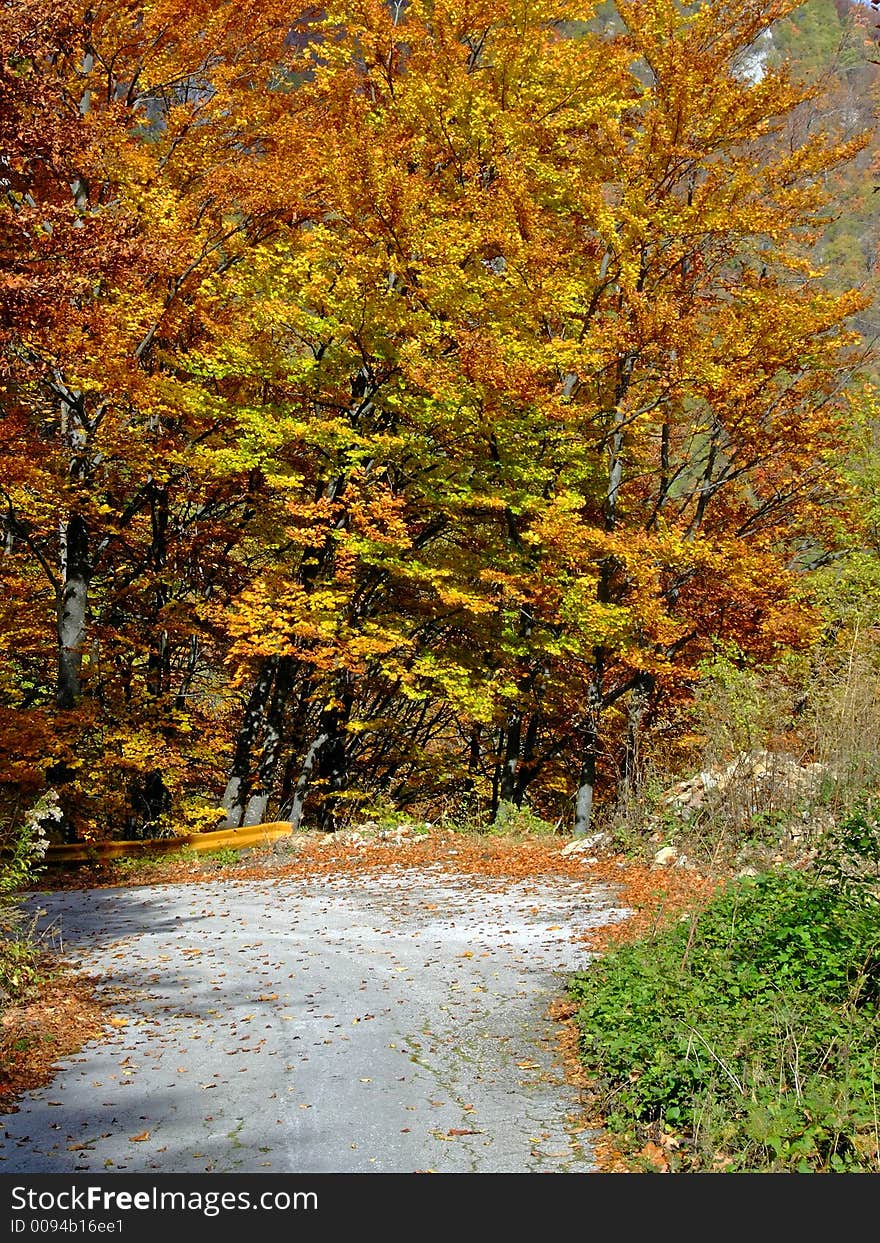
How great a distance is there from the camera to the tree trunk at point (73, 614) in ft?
51.0

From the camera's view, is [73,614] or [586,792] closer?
[73,614]

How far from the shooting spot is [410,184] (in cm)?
1537

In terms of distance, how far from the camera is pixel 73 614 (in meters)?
15.8

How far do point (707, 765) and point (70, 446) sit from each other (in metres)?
10.6

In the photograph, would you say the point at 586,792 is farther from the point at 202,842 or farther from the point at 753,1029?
the point at 753,1029

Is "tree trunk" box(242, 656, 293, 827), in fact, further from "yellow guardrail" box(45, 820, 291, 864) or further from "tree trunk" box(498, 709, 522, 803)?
"tree trunk" box(498, 709, 522, 803)

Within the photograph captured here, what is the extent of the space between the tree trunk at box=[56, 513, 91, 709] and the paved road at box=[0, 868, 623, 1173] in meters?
4.35

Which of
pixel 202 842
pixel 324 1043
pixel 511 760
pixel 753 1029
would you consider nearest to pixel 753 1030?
pixel 753 1029

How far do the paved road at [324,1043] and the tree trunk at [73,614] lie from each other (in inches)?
171

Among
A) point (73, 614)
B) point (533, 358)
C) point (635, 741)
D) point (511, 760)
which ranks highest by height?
point (533, 358)

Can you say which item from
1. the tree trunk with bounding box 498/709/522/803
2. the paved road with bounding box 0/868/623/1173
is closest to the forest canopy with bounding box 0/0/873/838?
the tree trunk with bounding box 498/709/522/803

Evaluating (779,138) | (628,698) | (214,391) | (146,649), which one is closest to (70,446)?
(214,391)

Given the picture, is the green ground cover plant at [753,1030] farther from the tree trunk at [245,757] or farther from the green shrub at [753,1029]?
the tree trunk at [245,757]

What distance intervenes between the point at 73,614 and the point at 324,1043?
10.7 m
